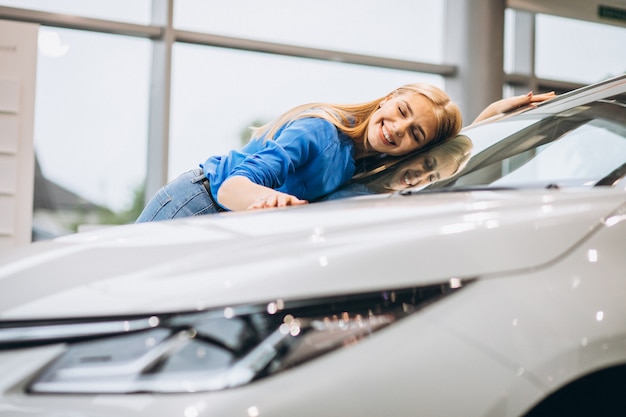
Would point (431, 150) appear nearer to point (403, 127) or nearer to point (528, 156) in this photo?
point (403, 127)

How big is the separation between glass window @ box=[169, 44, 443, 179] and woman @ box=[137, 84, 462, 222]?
129 inches

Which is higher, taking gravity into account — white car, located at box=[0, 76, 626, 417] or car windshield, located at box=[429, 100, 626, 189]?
car windshield, located at box=[429, 100, 626, 189]

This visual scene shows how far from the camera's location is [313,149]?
1944 mm

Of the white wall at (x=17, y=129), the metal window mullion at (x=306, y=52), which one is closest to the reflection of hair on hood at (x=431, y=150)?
the white wall at (x=17, y=129)

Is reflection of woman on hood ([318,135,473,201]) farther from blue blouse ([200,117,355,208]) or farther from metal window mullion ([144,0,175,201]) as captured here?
metal window mullion ([144,0,175,201])

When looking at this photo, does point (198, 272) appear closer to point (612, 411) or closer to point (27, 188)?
point (612, 411)

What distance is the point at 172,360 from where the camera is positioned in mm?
840

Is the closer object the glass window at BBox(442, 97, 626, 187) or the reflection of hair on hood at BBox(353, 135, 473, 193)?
the glass window at BBox(442, 97, 626, 187)

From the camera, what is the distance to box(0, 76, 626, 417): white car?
2.73 feet

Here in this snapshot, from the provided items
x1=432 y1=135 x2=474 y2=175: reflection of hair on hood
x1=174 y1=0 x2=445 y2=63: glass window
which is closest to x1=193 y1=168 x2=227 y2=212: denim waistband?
x1=432 y1=135 x2=474 y2=175: reflection of hair on hood

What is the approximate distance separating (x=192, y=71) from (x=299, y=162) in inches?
143

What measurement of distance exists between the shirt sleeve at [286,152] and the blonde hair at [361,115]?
45mm

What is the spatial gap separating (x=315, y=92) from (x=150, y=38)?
1.33 m

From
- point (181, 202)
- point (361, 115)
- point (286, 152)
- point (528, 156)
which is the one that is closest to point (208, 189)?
point (181, 202)
